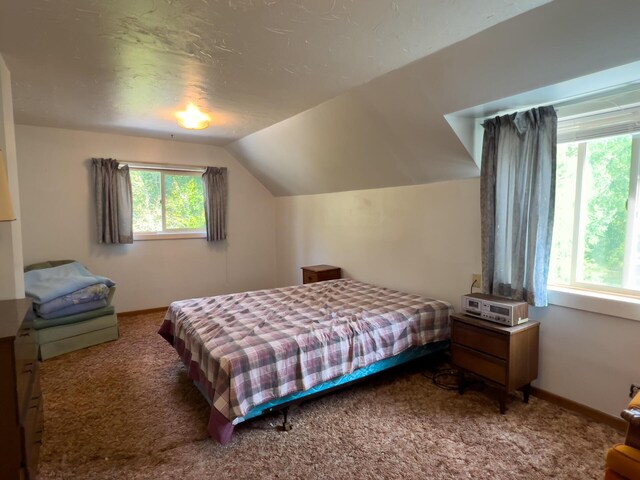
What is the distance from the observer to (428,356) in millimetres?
3047

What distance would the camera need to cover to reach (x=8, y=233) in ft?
6.53

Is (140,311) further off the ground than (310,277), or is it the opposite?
(310,277)

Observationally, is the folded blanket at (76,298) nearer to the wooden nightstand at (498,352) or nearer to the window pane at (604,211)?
the wooden nightstand at (498,352)

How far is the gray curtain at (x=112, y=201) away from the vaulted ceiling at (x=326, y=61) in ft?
2.46

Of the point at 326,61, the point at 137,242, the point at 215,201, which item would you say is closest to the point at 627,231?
the point at 326,61

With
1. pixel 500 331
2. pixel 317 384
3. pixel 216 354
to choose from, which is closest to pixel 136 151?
pixel 216 354

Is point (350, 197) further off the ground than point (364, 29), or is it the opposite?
point (364, 29)

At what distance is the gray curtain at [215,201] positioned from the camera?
192 inches

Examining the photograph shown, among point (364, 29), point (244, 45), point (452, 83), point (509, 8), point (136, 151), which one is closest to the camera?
point (509, 8)

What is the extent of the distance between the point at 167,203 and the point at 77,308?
6.05 feet

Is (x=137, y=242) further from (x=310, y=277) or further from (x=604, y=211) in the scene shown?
(x=604, y=211)

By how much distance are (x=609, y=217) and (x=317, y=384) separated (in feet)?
7.18

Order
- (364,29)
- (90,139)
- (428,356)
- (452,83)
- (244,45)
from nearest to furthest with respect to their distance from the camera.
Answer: (364,29) < (244,45) < (452,83) < (428,356) < (90,139)

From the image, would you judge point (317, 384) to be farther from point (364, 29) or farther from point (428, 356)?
point (364, 29)
